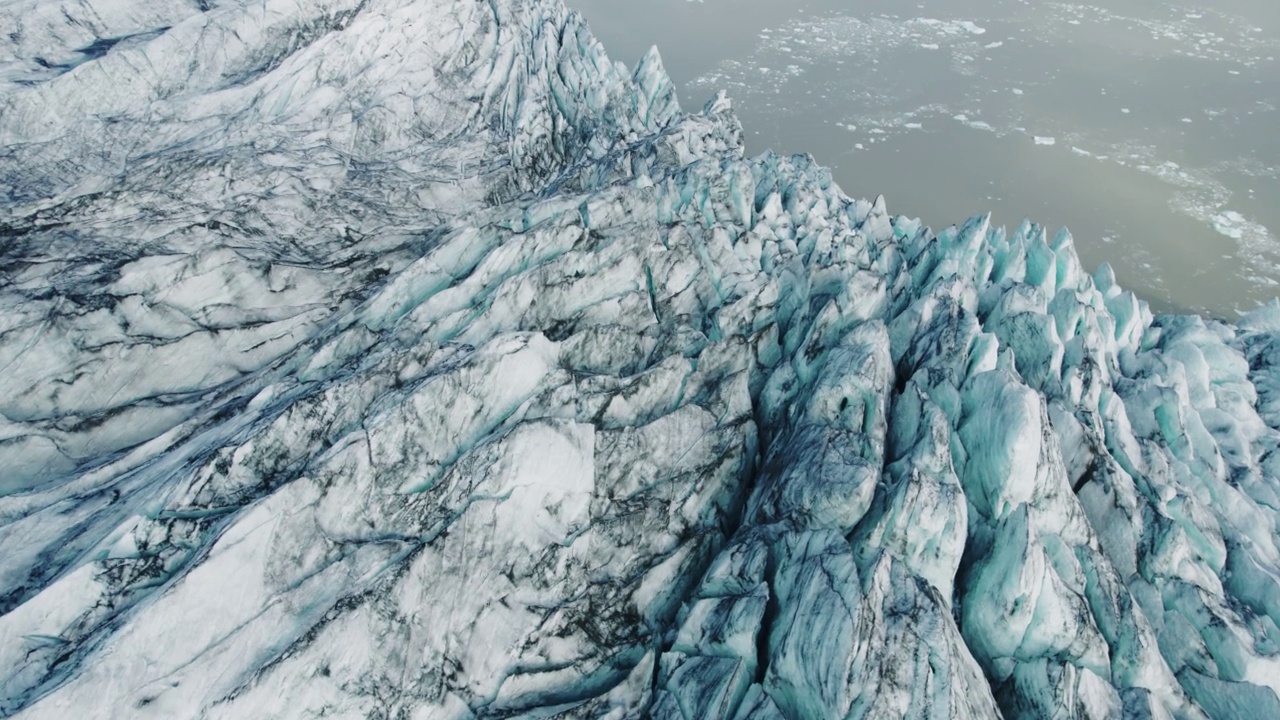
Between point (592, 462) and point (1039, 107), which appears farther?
point (1039, 107)

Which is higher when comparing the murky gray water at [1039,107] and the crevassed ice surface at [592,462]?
the crevassed ice surface at [592,462]

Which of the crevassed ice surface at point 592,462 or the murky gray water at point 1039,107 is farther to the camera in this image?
the murky gray water at point 1039,107

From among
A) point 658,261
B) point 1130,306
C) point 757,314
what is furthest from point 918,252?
point 658,261

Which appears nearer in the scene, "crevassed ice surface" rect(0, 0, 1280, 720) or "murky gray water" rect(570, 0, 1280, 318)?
"crevassed ice surface" rect(0, 0, 1280, 720)

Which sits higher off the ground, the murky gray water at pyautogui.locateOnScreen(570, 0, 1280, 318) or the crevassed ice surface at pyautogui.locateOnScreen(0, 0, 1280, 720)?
the crevassed ice surface at pyautogui.locateOnScreen(0, 0, 1280, 720)

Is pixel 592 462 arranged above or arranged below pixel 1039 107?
above
